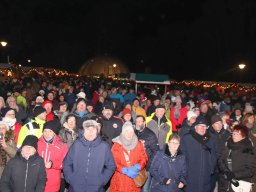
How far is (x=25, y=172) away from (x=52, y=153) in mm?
843

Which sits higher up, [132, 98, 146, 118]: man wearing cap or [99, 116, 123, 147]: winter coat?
[132, 98, 146, 118]: man wearing cap

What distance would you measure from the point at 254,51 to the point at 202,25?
15517 mm

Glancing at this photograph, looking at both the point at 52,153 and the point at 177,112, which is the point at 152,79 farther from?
the point at 52,153

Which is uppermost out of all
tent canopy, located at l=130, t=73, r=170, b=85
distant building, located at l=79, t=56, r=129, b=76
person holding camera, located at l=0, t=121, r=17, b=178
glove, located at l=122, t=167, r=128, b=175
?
distant building, located at l=79, t=56, r=129, b=76

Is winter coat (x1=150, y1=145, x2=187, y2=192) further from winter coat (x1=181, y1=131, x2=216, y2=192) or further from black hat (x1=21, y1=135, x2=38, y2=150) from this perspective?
black hat (x1=21, y1=135, x2=38, y2=150)

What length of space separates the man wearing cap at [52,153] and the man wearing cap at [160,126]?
2.97 m

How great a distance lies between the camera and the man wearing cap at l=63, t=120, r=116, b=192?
586 cm

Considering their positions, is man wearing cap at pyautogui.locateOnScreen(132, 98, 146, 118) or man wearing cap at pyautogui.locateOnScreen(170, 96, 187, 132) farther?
man wearing cap at pyautogui.locateOnScreen(170, 96, 187, 132)

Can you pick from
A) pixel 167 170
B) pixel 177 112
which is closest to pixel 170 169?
pixel 167 170

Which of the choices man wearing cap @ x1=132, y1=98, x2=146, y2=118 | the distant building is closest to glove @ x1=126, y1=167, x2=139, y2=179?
man wearing cap @ x1=132, y1=98, x2=146, y2=118

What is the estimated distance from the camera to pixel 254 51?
50312mm

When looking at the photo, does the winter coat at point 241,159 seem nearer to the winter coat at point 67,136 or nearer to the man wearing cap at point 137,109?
the winter coat at point 67,136

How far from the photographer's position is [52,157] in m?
6.32

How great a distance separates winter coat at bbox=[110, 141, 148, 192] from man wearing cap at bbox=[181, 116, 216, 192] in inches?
37.1
